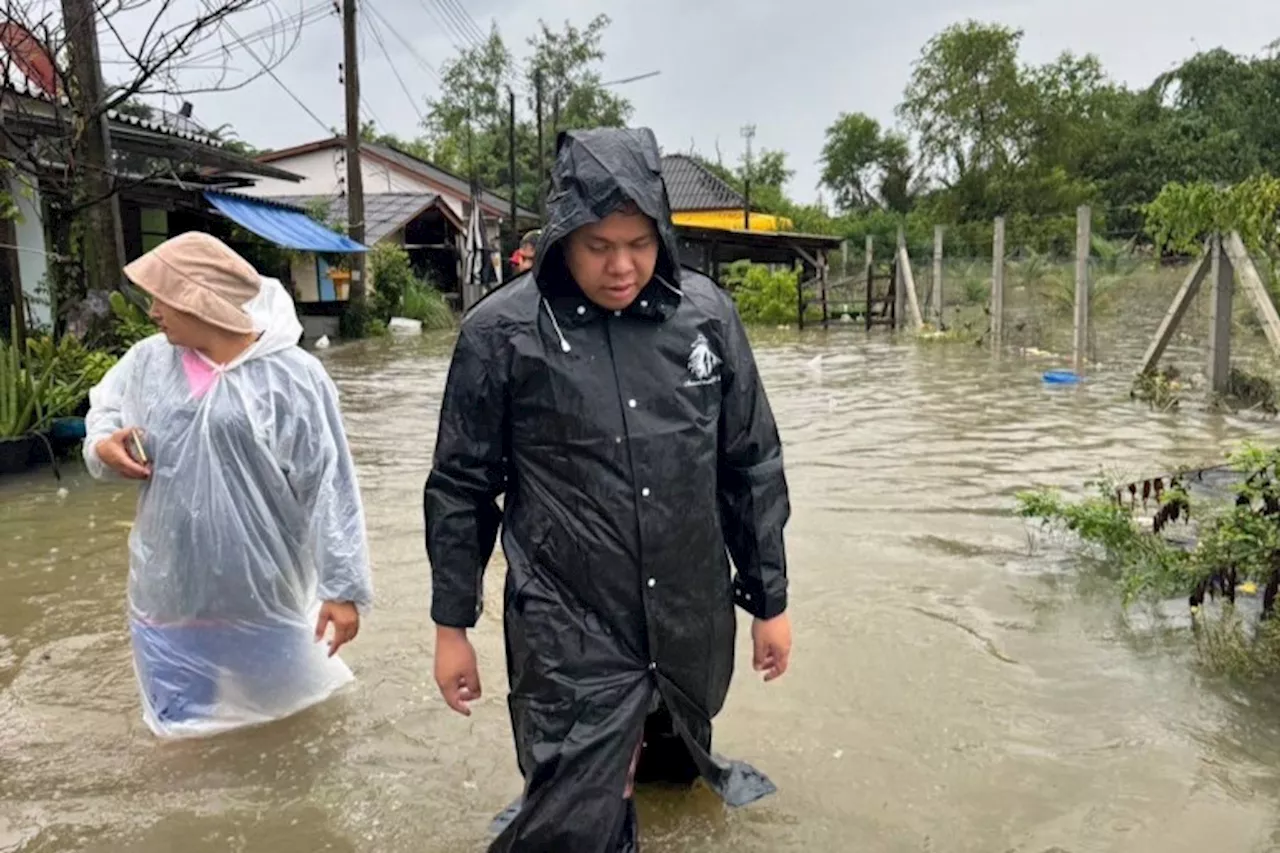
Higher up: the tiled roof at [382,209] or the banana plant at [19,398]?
the tiled roof at [382,209]

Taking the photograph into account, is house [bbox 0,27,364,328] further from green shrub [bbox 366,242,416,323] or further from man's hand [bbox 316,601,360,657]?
A: man's hand [bbox 316,601,360,657]

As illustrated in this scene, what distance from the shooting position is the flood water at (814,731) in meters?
2.91

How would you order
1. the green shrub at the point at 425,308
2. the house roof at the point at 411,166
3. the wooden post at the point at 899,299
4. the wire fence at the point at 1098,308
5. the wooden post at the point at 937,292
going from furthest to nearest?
the house roof at the point at 411,166 → the green shrub at the point at 425,308 → the wooden post at the point at 899,299 → the wooden post at the point at 937,292 → the wire fence at the point at 1098,308

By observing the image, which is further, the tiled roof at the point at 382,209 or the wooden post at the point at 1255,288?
the tiled roof at the point at 382,209

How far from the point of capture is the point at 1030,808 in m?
2.99

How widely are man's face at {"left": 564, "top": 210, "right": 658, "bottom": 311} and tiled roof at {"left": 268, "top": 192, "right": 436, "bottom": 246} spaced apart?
901 inches

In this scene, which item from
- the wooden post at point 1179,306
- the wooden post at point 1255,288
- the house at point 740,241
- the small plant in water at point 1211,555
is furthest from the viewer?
the house at point 740,241

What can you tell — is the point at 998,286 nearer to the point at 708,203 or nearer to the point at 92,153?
the point at 92,153

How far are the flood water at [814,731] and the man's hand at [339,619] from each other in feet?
1.62

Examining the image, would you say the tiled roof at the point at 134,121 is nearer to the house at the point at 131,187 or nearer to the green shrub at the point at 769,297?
the house at the point at 131,187

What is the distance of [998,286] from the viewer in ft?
52.2

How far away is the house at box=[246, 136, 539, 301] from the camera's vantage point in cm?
2612

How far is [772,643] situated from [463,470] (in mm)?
824

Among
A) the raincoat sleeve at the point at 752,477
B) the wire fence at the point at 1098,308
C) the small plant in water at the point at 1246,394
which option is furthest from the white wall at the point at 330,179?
the raincoat sleeve at the point at 752,477
